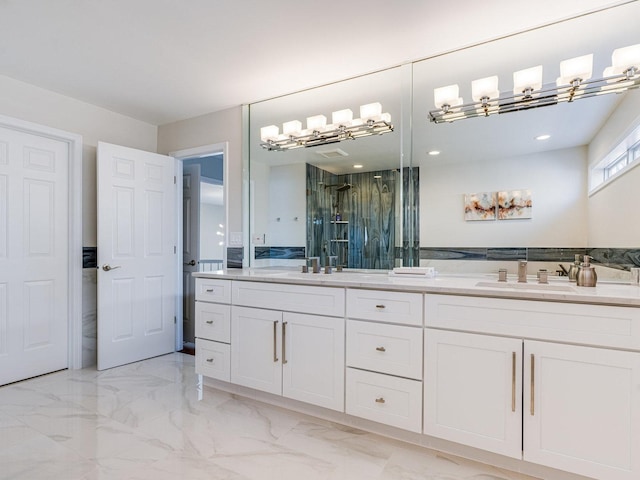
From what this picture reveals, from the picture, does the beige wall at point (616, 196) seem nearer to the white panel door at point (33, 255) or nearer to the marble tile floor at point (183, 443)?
the marble tile floor at point (183, 443)

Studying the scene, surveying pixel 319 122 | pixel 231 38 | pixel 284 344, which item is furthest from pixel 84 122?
pixel 284 344

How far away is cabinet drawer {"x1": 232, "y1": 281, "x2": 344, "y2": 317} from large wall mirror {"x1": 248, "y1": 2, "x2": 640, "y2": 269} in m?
0.65

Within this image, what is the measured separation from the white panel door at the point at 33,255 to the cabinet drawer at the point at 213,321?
4.41 feet

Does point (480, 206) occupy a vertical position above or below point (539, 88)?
below

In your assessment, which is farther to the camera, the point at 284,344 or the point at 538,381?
the point at 284,344

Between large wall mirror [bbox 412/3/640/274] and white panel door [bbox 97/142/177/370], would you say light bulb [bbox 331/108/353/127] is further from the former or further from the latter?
white panel door [bbox 97/142/177/370]

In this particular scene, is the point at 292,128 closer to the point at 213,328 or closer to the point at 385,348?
the point at 213,328

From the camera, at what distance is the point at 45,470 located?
5.65ft

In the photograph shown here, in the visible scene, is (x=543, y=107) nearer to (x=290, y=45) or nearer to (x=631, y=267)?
(x=631, y=267)

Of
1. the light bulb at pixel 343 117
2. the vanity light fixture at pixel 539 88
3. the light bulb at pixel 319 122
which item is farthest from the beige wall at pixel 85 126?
the vanity light fixture at pixel 539 88

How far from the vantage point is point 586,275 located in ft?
6.21

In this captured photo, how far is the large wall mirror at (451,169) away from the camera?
2.03 metres

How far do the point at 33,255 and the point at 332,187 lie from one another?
2.47 m

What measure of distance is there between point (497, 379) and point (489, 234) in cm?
96
